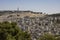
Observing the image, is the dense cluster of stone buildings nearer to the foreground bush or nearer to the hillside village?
the hillside village

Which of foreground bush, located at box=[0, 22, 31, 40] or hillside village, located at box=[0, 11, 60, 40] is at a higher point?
foreground bush, located at box=[0, 22, 31, 40]

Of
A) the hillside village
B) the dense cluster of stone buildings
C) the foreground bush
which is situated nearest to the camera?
the foreground bush

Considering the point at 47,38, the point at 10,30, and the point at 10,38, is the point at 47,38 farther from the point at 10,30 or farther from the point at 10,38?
the point at 10,30

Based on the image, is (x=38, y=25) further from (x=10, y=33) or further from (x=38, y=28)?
(x=10, y=33)

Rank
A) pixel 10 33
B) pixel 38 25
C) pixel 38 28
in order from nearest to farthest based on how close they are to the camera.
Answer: pixel 10 33
pixel 38 28
pixel 38 25

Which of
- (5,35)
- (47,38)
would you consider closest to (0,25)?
(5,35)

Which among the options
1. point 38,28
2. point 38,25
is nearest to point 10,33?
point 38,28

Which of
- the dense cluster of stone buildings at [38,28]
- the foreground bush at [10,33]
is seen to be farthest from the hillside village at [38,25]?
the foreground bush at [10,33]

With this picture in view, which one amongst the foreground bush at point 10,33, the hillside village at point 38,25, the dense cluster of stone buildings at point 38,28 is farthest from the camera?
the hillside village at point 38,25

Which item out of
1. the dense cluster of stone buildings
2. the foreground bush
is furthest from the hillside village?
the foreground bush

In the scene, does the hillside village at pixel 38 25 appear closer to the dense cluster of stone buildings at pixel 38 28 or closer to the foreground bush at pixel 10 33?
the dense cluster of stone buildings at pixel 38 28

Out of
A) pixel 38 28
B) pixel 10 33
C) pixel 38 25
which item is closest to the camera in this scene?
pixel 10 33

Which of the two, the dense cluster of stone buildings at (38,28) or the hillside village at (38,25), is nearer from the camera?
the dense cluster of stone buildings at (38,28)

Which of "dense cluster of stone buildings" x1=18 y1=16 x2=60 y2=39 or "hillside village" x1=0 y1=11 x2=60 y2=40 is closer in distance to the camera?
"dense cluster of stone buildings" x1=18 y1=16 x2=60 y2=39
